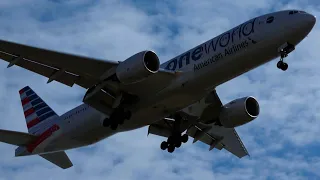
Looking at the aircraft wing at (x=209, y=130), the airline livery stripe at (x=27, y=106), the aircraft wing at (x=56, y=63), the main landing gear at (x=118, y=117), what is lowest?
the main landing gear at (x=118, y=117)

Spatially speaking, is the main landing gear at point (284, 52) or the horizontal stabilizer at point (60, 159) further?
the horizontal stabilizer at point (60, 159)

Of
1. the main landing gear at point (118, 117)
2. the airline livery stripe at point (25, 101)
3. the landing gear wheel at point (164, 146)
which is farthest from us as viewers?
the airline livery stripe at point (25, 101)

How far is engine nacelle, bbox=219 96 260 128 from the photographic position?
39969 millimetres

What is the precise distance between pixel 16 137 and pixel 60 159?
135 inches

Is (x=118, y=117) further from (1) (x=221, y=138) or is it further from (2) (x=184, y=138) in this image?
(1) (x=221, y=138)

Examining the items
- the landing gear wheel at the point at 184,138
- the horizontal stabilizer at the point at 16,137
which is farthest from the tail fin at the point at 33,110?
the landing gear wheel at the point at 184,138

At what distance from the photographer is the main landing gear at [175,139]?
40938mm

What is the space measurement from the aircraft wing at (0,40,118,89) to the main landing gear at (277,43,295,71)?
857 cm

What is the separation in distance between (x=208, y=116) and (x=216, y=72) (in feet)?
20.6

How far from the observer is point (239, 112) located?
131 feet

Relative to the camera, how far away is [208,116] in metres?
40.6

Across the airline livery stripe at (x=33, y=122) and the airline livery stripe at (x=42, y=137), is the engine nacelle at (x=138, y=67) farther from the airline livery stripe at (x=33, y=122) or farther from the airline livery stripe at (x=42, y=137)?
the airline livery stripe at (x=33, y=122)

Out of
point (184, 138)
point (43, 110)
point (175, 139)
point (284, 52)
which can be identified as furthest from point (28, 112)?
point (284, 52)

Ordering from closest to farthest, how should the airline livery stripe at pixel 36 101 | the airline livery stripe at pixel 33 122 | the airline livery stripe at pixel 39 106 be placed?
1. the airline livery stripe at pixel 33 122
2. the airline livery stripe at pixel 39 106
3. the airline livery stripe at pixel 36 101
